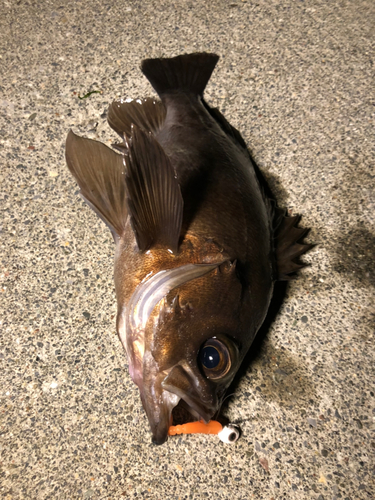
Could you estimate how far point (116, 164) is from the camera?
6.92ft

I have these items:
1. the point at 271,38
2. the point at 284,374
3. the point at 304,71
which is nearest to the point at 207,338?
the point at 284,374

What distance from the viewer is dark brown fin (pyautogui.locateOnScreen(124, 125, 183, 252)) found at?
4.86 ft

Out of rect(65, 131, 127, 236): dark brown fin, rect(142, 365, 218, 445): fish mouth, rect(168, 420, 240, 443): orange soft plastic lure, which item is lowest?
rect(168, 420, 240, 443): orange soft plastic lure

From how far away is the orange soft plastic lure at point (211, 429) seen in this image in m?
1.99

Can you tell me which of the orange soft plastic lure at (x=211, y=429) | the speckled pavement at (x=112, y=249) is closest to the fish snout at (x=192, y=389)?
the orange soft plastic lure at (x=211, y=429)

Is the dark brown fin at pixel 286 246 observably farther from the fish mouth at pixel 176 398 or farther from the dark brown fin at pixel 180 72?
the dark brown fin at pixel 180 72

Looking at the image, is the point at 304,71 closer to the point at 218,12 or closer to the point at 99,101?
the point at 218,12

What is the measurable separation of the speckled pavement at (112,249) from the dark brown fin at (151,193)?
94 centimetres

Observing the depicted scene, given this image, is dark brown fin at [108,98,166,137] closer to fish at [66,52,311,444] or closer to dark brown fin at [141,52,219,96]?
dark brown fin at [141,52,219,96]

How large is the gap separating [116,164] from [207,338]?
1.11 meters

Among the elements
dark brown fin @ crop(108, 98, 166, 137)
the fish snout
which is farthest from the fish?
dark brown fin @ crop(108, 98, 166, 137)

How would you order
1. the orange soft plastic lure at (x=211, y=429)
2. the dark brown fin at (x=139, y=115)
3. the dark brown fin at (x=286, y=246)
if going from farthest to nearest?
the dark brown fin at (x=139, y=115) → the dark brown fin at (x=286, y=246) → the orange soft plastic lure at (x=211, y=429)

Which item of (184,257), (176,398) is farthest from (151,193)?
(176,398)

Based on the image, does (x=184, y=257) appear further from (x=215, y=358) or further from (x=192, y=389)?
(x=192, y=389)
